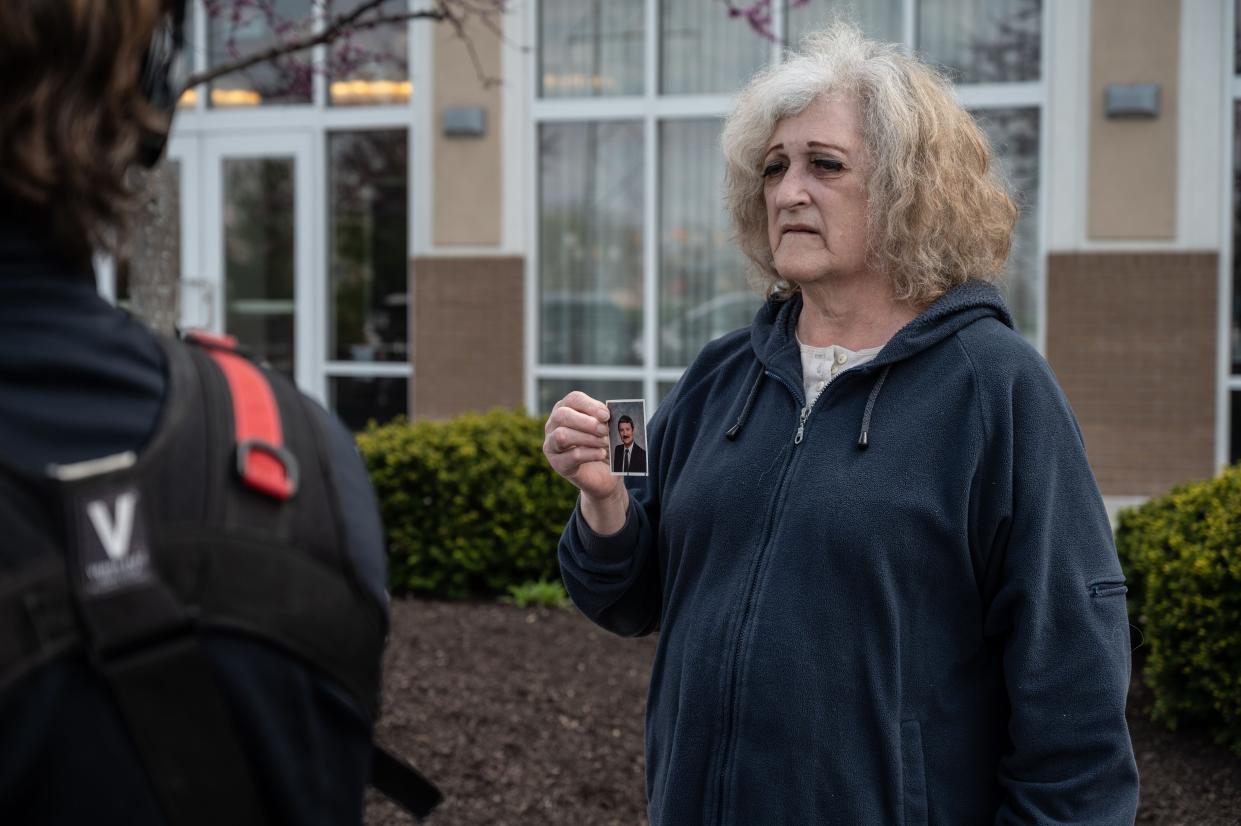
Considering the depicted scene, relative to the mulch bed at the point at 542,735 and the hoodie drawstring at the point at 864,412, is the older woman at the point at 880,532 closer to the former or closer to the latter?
the hoodie drawstring at the point at 864,412

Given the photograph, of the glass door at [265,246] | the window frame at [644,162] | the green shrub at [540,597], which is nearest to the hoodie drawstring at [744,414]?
the green shrub at [540,597]

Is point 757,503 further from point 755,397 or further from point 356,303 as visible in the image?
point 356,303

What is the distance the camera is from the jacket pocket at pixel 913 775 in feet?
6.82

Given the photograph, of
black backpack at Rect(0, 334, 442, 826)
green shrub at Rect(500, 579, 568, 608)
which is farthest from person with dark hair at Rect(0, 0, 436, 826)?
green shrub at Rect(500, 579, 568, 608)

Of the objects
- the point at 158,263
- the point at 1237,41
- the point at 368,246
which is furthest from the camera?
the point at 368,246

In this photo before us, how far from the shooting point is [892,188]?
2354 mm

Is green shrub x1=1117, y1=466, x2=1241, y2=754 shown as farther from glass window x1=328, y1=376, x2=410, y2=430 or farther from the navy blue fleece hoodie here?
glass window x1=328, y1=376, x2=410, y2=430

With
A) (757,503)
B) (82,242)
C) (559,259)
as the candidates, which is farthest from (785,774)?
(559,259)

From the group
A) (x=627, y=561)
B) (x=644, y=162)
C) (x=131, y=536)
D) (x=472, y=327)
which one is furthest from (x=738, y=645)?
(x=644, y=162)

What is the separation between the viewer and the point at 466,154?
872cm

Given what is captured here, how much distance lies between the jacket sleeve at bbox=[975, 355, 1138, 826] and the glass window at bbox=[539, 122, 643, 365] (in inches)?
270

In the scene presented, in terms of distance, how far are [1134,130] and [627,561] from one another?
6.44 meters

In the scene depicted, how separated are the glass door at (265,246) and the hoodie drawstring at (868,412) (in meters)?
7.63

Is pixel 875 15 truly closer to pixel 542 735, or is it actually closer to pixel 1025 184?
pixel 1025 184
